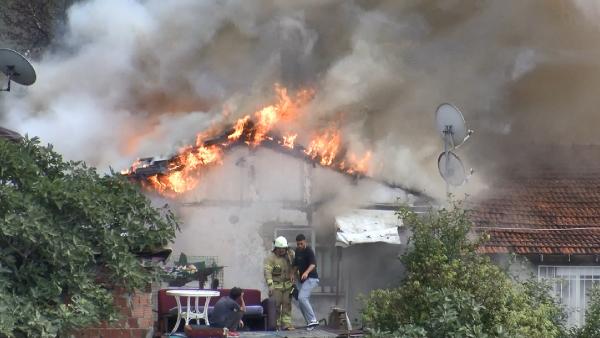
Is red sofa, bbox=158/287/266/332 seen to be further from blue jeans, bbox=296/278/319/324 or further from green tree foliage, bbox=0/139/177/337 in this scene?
green tree foliage, bbox=0/139/177/337

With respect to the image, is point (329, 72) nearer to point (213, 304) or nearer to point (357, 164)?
point (357, 164)

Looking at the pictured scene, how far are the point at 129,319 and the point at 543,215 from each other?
12.0 m

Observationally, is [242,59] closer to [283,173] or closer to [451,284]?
[283,173]

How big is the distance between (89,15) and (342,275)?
7443 mm

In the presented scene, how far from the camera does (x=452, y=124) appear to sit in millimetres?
15852

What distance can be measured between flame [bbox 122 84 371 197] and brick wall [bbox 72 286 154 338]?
21.9 ft

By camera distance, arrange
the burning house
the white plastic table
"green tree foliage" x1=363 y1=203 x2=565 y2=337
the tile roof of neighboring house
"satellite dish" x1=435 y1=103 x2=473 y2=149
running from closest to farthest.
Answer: "green tree foliage" x1=363 y1=203 x2=565 y2=337, the white plastic table, "satellite dish" x1=435 y1=103 x2=473 y2=149, the burning house, the tile roof of neighboring house

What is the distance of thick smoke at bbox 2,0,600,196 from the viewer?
19.3 metres

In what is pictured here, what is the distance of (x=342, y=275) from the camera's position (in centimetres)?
2070

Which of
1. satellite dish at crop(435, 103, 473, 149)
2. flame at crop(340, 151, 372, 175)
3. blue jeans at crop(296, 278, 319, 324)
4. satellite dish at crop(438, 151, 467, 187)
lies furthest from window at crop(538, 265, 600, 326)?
blue jeans at crop(296, 278, 319, 324)

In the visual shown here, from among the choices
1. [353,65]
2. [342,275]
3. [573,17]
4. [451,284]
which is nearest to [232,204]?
[342,275]

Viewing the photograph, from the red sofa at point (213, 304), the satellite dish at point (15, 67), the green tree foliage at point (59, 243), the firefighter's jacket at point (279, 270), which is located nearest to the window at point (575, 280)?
the firefighter's jacket at point (279, 270)

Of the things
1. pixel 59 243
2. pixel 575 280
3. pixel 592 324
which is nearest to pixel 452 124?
pixel 592 324

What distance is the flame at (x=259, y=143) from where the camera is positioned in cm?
1944
